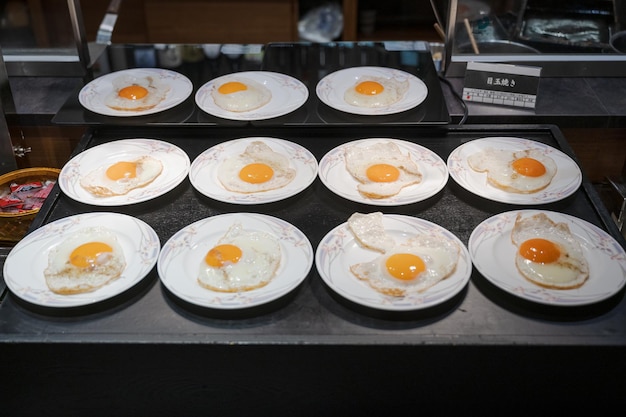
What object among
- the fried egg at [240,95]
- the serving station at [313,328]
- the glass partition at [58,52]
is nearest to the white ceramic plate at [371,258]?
the serving station at [313,328]

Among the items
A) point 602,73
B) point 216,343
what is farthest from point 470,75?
point 216,343

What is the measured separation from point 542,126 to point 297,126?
960mm

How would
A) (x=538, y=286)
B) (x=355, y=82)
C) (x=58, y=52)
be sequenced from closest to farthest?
(x=538, y=286), (x=355, y=82), (x=58, y=52)

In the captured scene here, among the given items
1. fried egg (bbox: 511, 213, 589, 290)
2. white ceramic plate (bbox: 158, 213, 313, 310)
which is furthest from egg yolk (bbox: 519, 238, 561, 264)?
white ceramic plate (bbox: 158, 213, 313, 310)

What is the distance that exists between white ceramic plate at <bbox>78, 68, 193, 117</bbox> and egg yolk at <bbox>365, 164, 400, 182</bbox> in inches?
34.4

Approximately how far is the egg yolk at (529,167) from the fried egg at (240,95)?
101 cm

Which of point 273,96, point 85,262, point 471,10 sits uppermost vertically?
point 471,10

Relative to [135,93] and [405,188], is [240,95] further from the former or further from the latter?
[405,188]

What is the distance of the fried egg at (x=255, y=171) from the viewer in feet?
7.18

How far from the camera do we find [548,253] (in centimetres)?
185

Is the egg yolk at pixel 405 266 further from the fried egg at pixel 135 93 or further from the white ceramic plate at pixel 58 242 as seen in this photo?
the fried egg at pixel 135 93

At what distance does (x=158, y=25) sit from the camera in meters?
4.59

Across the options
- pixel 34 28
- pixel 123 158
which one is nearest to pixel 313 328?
pixel 123 158

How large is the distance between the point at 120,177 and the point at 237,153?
1.37ft
